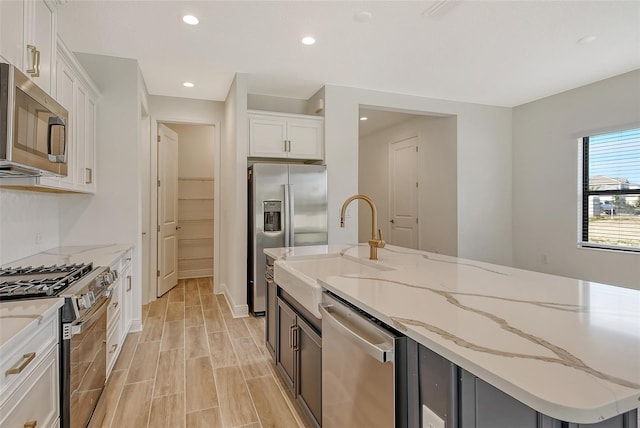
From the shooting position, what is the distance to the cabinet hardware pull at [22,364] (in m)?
1.03

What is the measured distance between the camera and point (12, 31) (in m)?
1.63

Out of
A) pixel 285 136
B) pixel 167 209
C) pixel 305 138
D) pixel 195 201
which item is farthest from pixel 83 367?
pixel 195 201

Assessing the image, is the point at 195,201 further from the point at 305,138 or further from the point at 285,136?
the point at 305,138

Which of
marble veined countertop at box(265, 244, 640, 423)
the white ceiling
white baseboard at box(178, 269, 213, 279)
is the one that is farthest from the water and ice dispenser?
white baseboard at box(178, 269, 213, 279)

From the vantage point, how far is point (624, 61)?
3.65 meters

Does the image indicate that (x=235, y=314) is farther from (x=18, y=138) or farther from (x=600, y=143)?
(x=600, y=143)

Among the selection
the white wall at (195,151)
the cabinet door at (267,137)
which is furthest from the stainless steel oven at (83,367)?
the white wall at (195,151)

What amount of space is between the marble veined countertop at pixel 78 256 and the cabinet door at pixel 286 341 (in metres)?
1.21

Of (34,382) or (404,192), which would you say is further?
(404,192)

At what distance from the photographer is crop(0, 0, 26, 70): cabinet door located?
155 cm

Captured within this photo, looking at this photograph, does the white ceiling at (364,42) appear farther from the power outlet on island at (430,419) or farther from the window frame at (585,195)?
the power outlet on island at (430,419)

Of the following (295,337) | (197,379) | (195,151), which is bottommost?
(197,379)

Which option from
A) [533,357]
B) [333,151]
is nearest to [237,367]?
[533,357]

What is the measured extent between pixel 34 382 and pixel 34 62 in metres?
1.61
